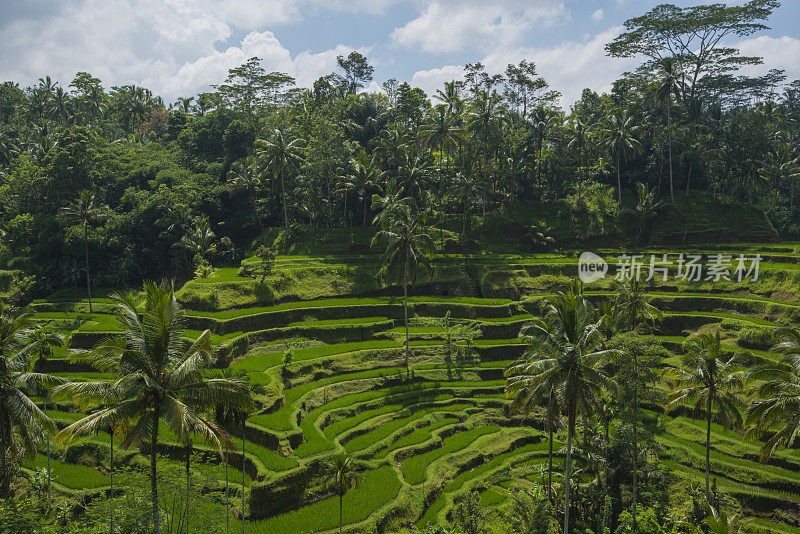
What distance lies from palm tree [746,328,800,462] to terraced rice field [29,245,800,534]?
26.9 feet

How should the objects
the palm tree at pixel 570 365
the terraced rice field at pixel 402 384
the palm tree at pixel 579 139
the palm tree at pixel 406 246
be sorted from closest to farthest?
the palm tree at pixel 570 365 < the terraced rice field at pixel 402 384 < the palm tree at pixel 406 246 < the palm tree at pixel 579 139

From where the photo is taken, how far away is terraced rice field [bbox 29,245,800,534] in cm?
2477

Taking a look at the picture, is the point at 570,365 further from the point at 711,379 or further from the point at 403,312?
the point at 403,312

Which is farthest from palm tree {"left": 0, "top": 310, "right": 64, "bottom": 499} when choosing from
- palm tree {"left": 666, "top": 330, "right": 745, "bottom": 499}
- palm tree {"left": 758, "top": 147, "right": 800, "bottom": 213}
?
palm tree {"left": 758, "top": 147, "right": 800, "bottom": 213}

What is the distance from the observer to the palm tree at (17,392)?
57.0ft

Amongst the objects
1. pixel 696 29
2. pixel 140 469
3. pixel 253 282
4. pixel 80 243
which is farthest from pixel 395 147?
pixel 140 469

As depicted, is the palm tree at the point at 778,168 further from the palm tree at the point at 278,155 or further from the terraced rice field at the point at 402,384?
the palm tree at the point at 278,155

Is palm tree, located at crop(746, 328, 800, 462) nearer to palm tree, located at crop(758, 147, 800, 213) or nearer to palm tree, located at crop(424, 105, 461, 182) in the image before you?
palm tree, located at crop(424, 105, 461, 182)

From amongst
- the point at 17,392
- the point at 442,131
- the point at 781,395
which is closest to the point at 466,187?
the point at 442,131

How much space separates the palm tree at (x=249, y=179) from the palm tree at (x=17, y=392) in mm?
43539

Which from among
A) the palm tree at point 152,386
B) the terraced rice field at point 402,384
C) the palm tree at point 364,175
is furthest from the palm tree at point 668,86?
the palm tree at point 152,386

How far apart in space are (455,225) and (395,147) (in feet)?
40.1

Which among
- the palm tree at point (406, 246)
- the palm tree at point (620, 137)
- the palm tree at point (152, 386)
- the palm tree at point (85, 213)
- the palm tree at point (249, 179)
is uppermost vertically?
the palm tree at point (620, 137)

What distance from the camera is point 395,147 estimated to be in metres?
61.2
